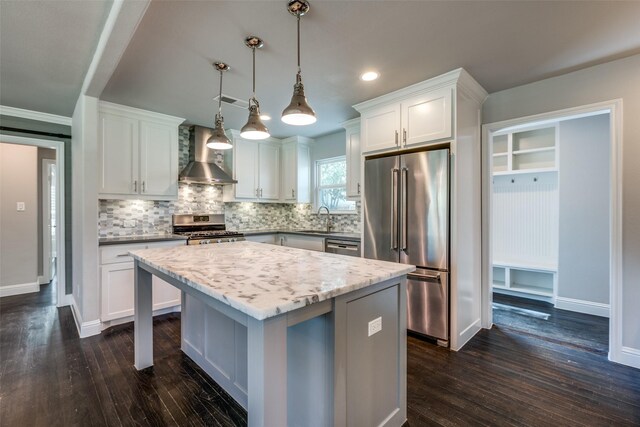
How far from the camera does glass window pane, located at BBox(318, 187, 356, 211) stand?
4.67 metres

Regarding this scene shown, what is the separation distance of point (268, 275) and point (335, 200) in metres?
3.41

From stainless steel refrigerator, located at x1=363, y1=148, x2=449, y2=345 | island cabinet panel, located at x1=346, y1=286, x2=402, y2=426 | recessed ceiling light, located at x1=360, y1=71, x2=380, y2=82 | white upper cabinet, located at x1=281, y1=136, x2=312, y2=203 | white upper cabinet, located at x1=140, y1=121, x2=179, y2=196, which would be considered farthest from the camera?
white upper cabinet, located at x1=281, y1=136, x2=312, y2=203

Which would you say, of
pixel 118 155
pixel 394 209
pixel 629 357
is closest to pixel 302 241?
pixel 394 209

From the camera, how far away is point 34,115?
3.57m

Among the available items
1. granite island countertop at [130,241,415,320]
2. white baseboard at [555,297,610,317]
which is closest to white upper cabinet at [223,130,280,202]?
granite island countertop at [130,241,415,320]

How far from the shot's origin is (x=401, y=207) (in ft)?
9.81

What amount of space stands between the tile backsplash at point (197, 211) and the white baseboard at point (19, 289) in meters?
2.06

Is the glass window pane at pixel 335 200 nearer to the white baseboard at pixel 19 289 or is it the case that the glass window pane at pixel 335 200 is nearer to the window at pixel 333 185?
the window at pixel 333 185

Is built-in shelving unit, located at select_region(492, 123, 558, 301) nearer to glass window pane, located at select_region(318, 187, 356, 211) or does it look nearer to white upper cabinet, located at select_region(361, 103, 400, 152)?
white upper cabinet, located at select_region(361, 103, 400, 152)

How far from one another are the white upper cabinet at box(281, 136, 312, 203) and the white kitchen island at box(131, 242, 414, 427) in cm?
296

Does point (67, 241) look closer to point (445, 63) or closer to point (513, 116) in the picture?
point (445, 63)

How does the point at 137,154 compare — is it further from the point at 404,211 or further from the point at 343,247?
the point at 404,211

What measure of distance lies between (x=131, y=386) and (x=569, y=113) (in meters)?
4.24

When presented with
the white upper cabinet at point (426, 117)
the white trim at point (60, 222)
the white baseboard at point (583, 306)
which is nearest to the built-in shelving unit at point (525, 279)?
the white baseboard at point (583, 306)
